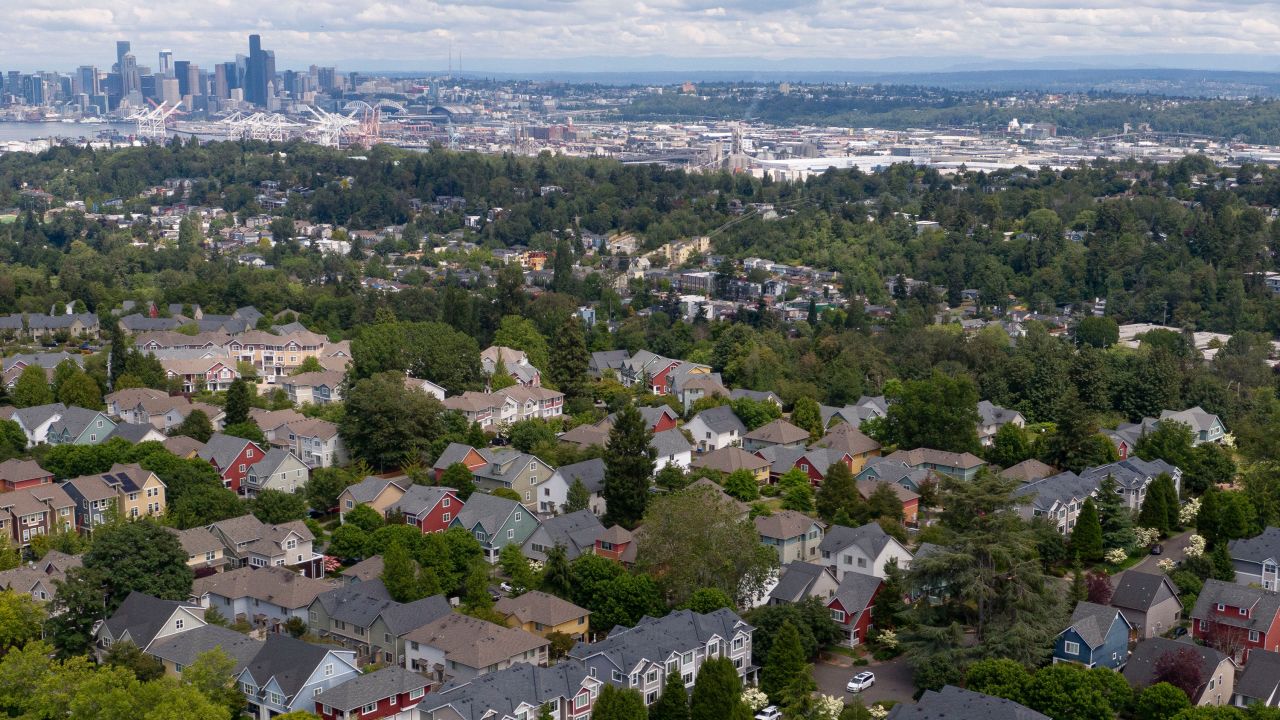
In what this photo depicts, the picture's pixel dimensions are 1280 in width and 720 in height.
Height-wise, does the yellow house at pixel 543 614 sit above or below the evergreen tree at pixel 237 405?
below

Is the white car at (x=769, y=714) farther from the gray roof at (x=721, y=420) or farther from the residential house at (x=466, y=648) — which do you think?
the gray roof at (x=721, y=420)

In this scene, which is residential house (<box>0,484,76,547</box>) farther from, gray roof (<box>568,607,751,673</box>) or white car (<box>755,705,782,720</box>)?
white car (<box>755,705,782,720</box>)

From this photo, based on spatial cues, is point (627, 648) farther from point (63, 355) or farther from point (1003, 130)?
point (1003, 130)

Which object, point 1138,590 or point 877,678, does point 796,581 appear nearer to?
point 877,678

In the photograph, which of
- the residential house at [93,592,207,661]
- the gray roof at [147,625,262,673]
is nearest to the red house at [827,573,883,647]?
the gray roof at [147,625,262,673]

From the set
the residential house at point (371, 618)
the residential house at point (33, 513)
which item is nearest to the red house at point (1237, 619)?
the residential house at point (371, 618)
